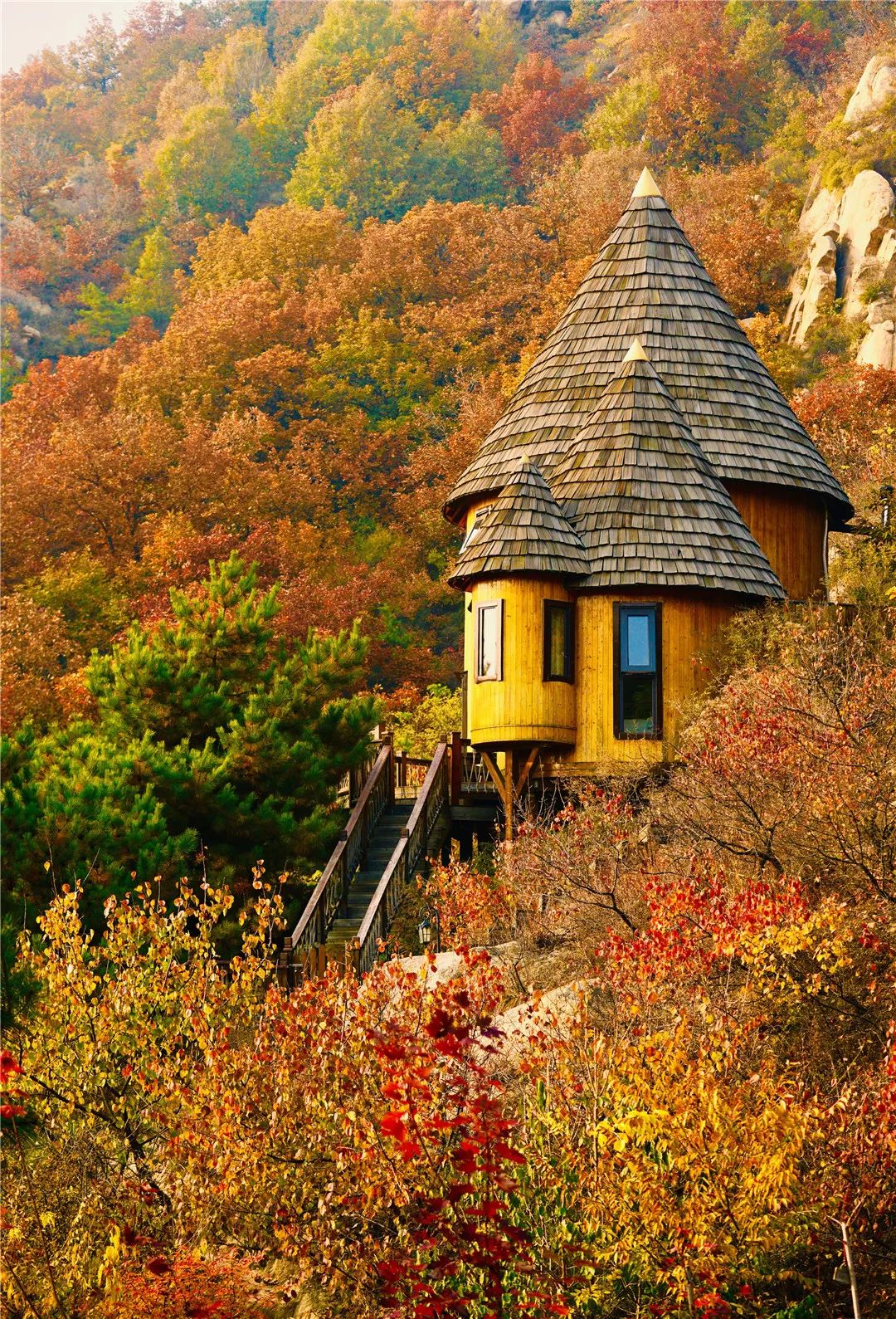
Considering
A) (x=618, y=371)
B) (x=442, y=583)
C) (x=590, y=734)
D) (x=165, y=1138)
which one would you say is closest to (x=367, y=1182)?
(x=165, y=1138)

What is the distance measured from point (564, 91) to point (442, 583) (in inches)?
1859

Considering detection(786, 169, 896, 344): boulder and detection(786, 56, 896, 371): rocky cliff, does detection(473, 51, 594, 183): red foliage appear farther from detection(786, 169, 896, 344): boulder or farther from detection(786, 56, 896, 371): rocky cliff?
detection(786, 169, 896, 344): boulder

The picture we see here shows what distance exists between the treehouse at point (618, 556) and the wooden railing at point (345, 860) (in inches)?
58.6

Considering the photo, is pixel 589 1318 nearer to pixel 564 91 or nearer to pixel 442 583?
pixel 442 583

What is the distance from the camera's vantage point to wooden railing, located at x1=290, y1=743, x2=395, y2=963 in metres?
19.9

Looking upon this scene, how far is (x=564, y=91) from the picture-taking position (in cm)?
8488

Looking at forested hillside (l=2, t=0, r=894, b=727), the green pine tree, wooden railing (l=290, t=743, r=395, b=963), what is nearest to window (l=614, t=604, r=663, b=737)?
the green pine tree

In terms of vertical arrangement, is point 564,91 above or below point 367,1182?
above

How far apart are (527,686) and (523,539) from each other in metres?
1.84

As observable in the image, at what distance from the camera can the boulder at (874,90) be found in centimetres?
4856

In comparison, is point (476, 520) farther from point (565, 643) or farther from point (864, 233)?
point (864, 233)

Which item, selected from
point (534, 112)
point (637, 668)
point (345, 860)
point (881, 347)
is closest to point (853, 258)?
point (881, 347)

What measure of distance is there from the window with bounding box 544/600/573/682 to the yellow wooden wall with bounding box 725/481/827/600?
142 inches

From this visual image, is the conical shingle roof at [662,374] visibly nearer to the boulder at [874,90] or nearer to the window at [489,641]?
the window at [489,641]
